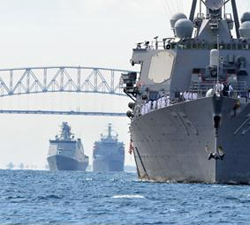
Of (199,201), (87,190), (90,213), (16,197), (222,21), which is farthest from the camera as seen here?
(222,21)

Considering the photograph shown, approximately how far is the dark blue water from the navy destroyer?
1.99 meters

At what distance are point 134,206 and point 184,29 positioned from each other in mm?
27629

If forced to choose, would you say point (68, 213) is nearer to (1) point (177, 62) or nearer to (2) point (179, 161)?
(2) point (179, 161)

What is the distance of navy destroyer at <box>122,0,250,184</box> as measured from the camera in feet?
205

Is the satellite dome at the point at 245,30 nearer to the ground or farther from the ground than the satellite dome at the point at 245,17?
nearer to the ground

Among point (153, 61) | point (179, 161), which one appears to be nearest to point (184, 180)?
point (179, 161)

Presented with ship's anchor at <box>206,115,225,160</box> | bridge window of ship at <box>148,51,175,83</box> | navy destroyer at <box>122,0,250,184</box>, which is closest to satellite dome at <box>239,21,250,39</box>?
navy destroyer at <box>122,0,250,184</box>

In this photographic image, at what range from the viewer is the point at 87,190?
6372cm

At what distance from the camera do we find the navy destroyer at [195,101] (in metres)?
62.6

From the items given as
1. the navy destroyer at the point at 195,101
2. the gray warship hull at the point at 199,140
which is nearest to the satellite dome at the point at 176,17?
the navy destroyer at the point at 195,101

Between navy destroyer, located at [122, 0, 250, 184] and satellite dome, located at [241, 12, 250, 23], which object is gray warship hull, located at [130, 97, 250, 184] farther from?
satellite dome, located at [241, 12, 250, 23]

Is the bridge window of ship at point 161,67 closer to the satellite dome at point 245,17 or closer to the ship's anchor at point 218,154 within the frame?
the satellite dome at point 245,17

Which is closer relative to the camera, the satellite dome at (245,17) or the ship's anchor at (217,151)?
the ship's anchor at (217,151)

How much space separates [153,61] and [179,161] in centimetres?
1052
